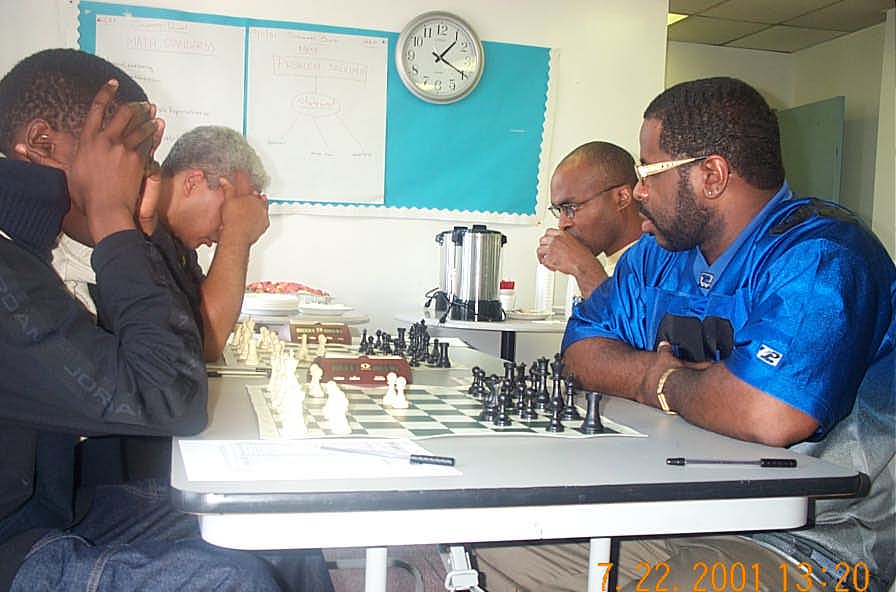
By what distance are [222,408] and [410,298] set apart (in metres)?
3.38

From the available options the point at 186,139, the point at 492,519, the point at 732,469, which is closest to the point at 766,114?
the point at 732,469

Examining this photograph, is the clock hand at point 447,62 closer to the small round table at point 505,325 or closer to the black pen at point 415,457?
the small round table at point 505,325

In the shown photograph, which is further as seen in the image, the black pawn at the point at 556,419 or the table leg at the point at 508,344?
the table leg at the point at 508,344

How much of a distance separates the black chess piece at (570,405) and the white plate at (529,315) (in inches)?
96.4

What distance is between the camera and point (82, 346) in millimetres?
1230

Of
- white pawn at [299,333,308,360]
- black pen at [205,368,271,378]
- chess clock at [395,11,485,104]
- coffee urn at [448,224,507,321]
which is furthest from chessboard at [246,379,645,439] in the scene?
chess clock at [395,11,485,104]

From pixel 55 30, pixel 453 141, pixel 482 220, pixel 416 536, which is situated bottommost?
pixel 416 536

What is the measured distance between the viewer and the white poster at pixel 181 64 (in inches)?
171

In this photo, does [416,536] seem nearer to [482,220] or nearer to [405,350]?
[405,350]

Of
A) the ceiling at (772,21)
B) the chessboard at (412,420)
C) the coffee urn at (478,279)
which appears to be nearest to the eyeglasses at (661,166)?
the chessboard at (412,420)

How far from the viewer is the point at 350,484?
1054 millimetres

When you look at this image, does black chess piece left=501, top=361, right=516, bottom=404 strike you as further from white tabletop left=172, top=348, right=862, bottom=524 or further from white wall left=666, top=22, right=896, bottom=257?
white wall left=666, top=22, right=896, bottom=257

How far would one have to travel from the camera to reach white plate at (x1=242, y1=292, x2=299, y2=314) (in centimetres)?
332

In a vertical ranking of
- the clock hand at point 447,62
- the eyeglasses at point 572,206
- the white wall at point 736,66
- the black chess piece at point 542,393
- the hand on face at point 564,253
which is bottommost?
the black chess piece at point 542,393
